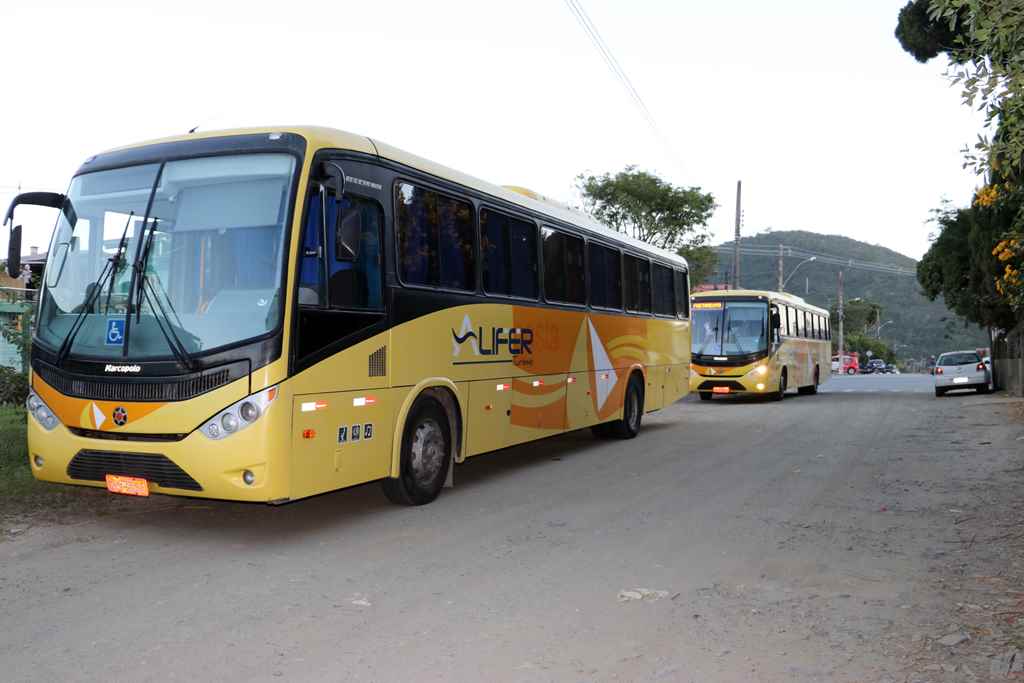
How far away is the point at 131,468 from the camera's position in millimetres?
7055

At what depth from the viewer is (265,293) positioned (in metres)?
7.01

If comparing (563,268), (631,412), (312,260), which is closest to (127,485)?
(312,260)

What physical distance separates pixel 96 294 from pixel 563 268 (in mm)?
6607

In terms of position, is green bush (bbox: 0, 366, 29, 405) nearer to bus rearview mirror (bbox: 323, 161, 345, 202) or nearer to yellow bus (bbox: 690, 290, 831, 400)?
bus rearview mirror (bbox: 323, 161, 345, 202)

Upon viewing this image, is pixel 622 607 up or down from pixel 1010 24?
down

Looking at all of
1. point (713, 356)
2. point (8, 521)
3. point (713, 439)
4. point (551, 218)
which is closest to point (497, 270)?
point (551, 218)

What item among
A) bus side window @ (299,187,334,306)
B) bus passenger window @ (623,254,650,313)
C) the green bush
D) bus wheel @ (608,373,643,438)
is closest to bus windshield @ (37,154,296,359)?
bus side window @ (299,187,334,306)

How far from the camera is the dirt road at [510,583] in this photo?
471cm

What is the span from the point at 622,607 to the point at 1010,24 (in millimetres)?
4211

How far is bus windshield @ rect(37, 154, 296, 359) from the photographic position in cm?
702

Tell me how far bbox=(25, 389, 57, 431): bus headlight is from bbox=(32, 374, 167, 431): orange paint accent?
5 centimetres

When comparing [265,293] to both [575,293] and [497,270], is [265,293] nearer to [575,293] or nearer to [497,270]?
[497,270]

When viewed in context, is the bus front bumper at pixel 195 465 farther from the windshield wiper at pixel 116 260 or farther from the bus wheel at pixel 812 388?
the bus wheel at pixel 812 388

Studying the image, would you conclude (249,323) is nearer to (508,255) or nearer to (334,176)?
(334,176)
